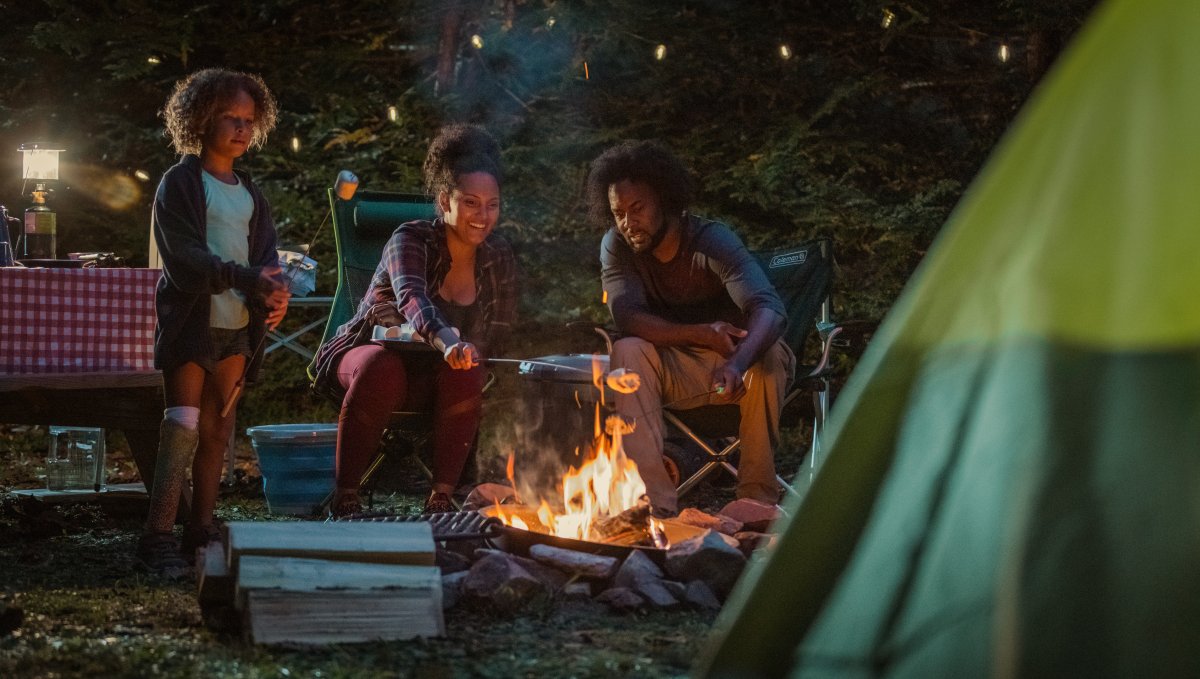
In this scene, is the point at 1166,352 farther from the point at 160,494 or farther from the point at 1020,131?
the point at 160,494

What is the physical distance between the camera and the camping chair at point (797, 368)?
13.4 ft

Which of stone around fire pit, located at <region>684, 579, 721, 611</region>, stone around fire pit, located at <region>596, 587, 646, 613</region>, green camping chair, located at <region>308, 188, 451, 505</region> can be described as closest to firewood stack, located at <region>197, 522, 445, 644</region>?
stone around fire pit, located at <region>596, 587, 646, 613</region>

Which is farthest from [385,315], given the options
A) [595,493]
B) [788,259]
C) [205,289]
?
[788,259]

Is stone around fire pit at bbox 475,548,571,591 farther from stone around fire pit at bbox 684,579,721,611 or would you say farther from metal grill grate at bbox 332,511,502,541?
stone around fire pit at bbox 684,579,721,611

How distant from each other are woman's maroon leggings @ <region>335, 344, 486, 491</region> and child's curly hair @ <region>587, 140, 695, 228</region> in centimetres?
83

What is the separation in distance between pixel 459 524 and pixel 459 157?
130 cm

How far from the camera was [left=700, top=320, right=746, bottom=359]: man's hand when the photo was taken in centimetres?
396

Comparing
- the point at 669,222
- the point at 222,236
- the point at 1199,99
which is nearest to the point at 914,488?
the point at 1199,99

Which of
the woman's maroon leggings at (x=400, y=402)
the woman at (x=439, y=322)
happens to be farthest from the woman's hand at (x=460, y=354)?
the woman's maroon leggings at (x=400, y=402)

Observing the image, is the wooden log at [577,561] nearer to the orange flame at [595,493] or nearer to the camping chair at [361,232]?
the orange flame at [595,493]

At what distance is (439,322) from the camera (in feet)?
12.1

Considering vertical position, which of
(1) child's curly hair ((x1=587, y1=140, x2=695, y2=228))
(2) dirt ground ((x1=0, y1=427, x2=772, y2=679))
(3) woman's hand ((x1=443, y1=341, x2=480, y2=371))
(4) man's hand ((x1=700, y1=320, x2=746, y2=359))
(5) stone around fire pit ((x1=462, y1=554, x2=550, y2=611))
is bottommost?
(2) dirt ground ((x1=0, y1=427, x2=772, y2=679))

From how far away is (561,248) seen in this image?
689 centimetres

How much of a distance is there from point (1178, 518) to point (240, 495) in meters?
4.22
